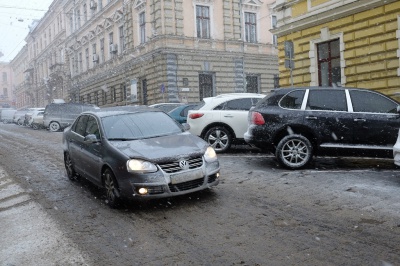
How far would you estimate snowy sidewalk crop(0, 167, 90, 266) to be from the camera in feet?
12.6

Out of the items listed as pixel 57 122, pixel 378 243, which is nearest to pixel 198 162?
pixel 378 243

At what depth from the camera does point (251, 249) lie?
12.6ft

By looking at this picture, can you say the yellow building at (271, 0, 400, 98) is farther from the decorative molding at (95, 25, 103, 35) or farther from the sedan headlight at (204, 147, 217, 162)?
the decorative molding at (95, 25, 103, 35)

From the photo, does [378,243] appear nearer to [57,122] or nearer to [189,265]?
[189,265]

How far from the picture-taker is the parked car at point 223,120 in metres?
9.88

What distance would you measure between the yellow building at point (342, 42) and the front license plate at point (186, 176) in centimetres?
795

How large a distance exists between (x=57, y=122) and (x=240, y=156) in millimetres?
16628

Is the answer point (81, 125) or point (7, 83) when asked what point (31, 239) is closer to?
point (81, 125)

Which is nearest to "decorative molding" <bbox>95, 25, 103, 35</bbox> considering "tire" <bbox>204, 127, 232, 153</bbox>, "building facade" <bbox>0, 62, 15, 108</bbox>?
"tire" <bbox>204, 127, 232, 153</bbox>

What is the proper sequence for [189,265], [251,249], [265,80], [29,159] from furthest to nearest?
[265,80] < [29,159] < [251,249] < [189,265]

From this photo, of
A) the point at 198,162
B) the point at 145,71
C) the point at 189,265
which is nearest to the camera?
the point at 189,265

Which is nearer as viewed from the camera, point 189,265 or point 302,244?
point 189,265

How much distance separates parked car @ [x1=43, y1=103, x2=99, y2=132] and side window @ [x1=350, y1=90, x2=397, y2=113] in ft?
59.7

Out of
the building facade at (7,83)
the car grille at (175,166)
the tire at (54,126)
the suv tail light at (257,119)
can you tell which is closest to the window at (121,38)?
the tire at (54,126)
